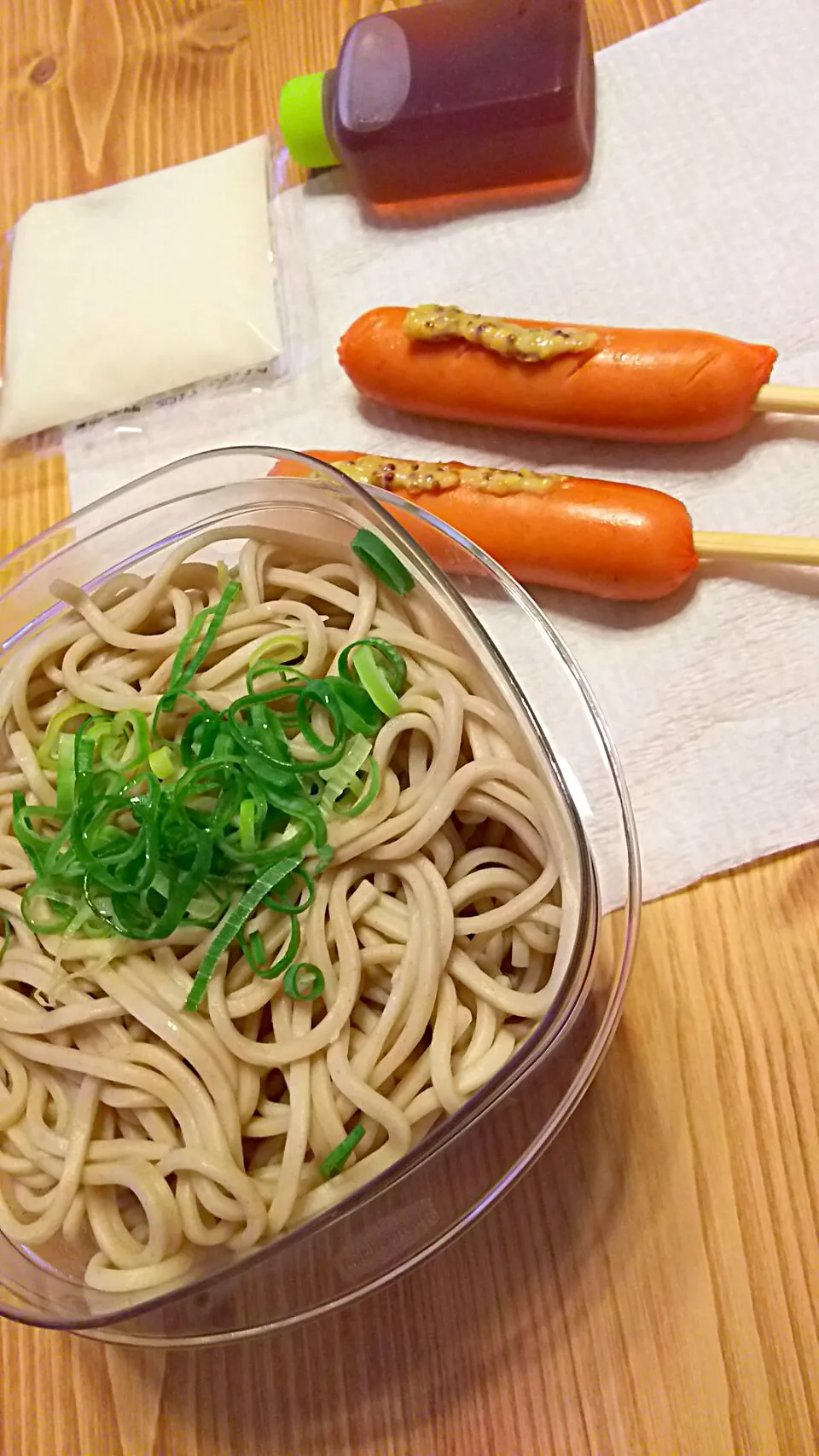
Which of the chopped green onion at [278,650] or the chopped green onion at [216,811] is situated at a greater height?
the chopped green onion at [278,650]

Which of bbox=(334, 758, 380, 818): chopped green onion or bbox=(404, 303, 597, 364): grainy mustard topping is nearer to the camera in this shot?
bbox=(334, 758, 380, 818): chopped green onion

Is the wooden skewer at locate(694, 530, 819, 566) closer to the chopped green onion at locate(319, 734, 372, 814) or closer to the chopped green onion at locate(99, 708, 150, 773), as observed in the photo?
the chopped green onion at locate(319, 734, 372, 814)

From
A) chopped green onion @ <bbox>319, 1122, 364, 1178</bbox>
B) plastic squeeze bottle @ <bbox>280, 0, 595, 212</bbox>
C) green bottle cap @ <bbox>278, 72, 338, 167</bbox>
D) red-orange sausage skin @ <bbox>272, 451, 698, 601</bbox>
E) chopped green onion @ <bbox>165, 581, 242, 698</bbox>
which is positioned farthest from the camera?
green bottle cap @ <bbox>278, 72, 338, 167</bbox>

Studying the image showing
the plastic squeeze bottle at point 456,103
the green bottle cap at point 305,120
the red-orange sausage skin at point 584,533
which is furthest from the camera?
the green bottle cap at point 305,120

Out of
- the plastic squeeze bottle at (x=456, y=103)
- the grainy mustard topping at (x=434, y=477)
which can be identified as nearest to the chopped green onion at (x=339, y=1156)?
the grainy mustard topping at (x=434, y=477)

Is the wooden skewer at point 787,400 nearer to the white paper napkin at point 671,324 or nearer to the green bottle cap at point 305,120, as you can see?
the white paper napkin at point 671,324

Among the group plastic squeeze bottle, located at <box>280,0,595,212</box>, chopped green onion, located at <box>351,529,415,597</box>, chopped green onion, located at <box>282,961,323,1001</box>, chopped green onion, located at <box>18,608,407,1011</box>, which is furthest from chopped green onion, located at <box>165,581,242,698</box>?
plastic squeeze bottle, located at <box>280,0,595,212</box>

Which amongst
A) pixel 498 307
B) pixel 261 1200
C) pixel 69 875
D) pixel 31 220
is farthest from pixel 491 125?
pixel 261 1200
